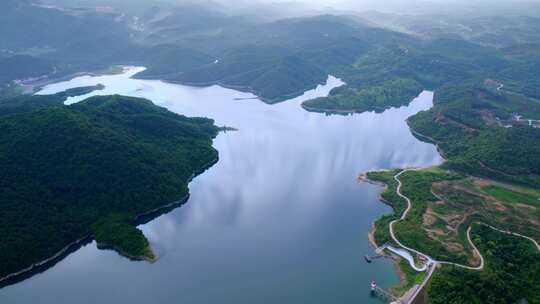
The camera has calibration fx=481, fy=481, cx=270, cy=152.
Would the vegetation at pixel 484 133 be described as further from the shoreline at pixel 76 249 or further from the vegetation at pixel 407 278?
the shoreline at pixel 76 249

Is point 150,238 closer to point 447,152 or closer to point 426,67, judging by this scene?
point 447,152

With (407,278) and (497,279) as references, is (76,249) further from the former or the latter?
(497,279)

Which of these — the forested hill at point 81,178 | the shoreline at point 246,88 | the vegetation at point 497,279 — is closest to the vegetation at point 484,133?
the vegetation at point 497,279

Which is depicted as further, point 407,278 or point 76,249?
point 76,249

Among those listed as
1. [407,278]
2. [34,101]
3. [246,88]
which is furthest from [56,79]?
[407,278]

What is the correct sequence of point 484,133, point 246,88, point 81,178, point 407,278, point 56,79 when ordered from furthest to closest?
point 56,79, point 246,88, point 484,133, point 81,178, point 407,278

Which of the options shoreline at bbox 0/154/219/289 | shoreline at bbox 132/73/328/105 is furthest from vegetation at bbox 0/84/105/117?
shoreline at bbox 0/154/219/289
